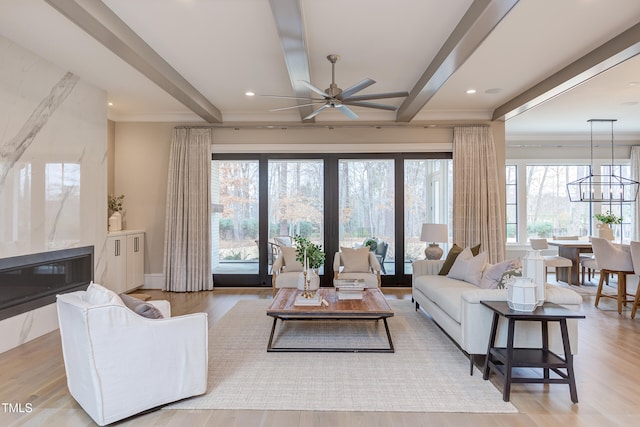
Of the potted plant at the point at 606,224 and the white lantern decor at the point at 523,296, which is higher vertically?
the potted plant at the point at 606,224

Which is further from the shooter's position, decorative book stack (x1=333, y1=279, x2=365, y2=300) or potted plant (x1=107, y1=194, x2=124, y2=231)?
potted plant (x1=107, y1=194, x2=124, y2=231)

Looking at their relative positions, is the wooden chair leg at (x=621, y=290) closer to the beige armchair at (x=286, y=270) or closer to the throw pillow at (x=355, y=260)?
the throw pillow at (x=355, y=260)

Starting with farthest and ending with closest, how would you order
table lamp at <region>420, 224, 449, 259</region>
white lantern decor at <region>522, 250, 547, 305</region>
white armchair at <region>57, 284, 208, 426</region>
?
table lamp at <region>420, 224, 449, 259</region>
white lantern decor at <region>522, 250, 547, 305</region>
white armchair at <region>57, 284, 208, 426</region>

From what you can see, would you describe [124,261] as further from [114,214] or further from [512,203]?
[512,203]

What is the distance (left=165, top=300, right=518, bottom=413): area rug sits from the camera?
8.20 feet

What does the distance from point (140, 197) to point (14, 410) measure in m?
4.43

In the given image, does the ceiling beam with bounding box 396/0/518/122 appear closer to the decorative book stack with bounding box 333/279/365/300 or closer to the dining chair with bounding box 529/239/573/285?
the decorative book stack with bounding box 333/279/365/300

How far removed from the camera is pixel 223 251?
665cm

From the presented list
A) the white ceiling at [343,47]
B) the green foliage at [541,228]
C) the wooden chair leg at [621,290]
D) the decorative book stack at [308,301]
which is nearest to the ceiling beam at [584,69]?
the white ceiling at [343,47]

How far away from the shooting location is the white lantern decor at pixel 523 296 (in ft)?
8.52

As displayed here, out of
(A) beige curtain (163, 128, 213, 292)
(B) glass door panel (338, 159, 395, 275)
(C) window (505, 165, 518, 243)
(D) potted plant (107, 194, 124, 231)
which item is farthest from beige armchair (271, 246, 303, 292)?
(C) window (505, 165, 518, 243)

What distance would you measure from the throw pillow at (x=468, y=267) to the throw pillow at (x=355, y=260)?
1.26 metres

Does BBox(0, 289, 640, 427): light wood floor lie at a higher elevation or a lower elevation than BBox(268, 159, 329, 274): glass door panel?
lower

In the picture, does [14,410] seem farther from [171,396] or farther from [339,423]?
[339,423]
